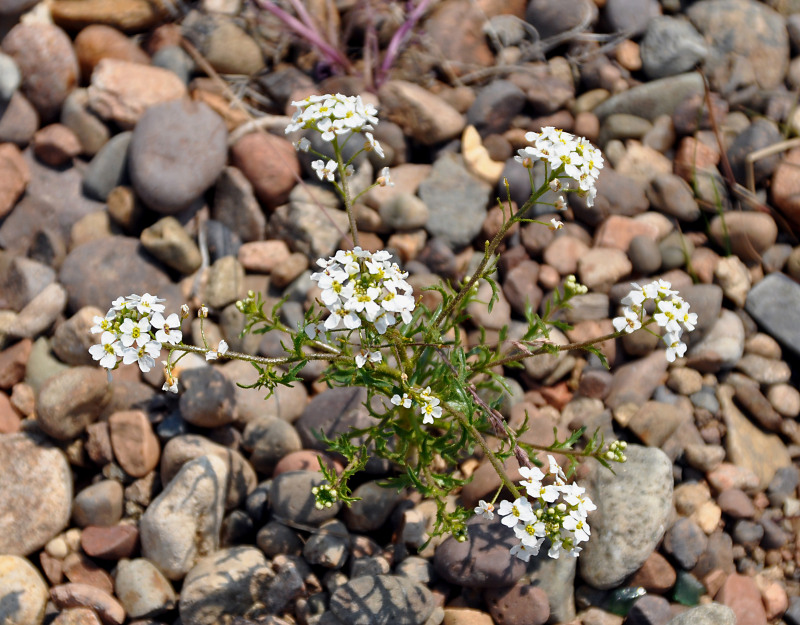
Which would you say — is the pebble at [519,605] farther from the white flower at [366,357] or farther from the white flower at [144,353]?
the white flower at [144,353]

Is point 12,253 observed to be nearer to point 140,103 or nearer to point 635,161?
point 140,103

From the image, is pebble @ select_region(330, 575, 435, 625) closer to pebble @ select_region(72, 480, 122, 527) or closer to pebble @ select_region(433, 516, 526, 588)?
pebble @ select_region(433, 516, 526, 588)

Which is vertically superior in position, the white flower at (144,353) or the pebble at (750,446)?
the white flower at (144,353)

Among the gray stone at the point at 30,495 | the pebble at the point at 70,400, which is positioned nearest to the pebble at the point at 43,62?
the pebble at the point at 70,400

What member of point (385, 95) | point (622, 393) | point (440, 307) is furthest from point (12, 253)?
point (622, 393)

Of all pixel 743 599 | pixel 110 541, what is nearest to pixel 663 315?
pixel 743 599

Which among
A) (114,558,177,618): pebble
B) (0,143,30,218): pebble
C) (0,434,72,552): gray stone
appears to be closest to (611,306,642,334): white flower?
(114,558,177,618): pebble

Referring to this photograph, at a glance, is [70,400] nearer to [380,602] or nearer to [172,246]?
[172,246]
